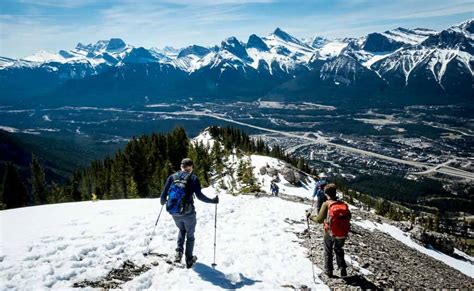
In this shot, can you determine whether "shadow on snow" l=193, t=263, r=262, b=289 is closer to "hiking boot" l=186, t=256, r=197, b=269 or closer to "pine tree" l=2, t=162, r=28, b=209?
"hiking boot" l=186, t=256, r=197, b=269

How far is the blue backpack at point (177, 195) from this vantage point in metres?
13.4

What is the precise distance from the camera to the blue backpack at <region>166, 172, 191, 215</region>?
13375 millimetres

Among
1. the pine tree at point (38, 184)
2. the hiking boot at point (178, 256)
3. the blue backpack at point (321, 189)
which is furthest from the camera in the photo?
the pine tree at point (38, 184)

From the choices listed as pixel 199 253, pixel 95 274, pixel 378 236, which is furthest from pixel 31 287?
pixel 378 236

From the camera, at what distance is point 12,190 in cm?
7556

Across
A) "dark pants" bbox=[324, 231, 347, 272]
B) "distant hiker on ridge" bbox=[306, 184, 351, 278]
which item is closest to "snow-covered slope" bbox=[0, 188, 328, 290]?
"dark pants" bbox=[324, 231, 347, 272]

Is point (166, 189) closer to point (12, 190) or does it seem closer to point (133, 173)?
point (133, 173)

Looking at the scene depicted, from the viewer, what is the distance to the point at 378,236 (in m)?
26.5

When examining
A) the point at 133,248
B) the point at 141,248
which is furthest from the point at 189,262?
the point at 133,248

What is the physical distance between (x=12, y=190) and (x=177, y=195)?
2996 inches

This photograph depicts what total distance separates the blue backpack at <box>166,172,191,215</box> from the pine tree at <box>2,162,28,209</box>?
2910 inches

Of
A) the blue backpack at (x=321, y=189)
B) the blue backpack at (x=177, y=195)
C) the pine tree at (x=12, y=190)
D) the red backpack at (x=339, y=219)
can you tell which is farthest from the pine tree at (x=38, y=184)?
the red backpack at (x=339, y=219)

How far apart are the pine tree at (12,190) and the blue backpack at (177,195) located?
242 ft

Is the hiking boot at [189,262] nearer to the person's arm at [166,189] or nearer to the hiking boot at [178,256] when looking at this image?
the hiking boot at [178,256]
